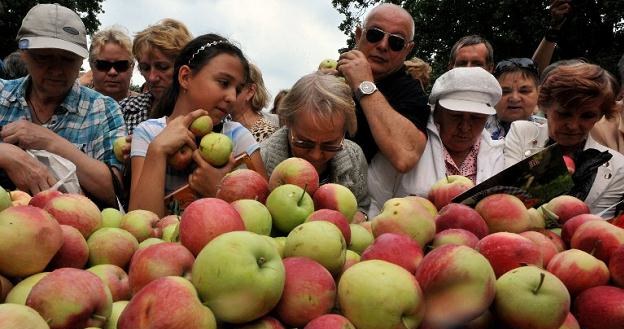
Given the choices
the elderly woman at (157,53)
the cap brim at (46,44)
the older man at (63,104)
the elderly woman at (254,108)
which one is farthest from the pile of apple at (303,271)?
the elderly woman at (254,108)

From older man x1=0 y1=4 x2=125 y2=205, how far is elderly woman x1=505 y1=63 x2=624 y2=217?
2.41 meters

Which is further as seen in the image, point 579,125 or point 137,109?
point 137,109

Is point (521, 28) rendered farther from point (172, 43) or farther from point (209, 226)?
point (209, 226)

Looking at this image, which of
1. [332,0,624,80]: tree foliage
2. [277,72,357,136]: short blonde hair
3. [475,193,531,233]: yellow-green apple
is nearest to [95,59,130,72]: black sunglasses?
[277,72,357,136]: short blonde hair

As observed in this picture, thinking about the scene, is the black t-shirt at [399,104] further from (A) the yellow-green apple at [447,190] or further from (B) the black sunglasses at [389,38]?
(A) the yellow-green apple at [447,190]

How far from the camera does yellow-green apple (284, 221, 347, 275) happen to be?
1383 millimetres

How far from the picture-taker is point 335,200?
6.22 feet

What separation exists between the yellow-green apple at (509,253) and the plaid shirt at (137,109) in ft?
10.3

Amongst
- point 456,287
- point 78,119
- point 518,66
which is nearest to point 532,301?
point 456,287

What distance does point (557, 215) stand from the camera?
1969mm

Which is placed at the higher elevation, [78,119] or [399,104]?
[399,104]

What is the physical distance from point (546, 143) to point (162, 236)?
8.05ft

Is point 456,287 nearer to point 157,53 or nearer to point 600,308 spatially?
point 600,308

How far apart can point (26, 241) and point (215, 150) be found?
4.29 ft
